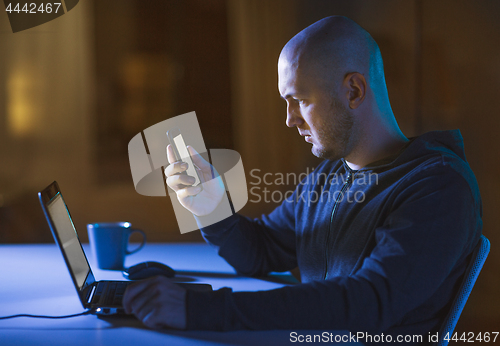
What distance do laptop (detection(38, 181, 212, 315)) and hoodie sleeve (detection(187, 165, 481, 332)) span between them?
0.67ft

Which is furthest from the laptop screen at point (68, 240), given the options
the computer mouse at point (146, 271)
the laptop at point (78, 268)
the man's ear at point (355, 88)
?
the man's ear at point (355, 88)

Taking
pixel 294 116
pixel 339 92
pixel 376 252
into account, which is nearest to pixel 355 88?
pixel 339 92

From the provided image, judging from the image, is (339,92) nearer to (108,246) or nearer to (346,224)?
(346,224)

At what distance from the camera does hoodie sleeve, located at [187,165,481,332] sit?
0.66 m

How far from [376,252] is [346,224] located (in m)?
0.23

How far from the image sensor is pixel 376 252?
0.74 metres

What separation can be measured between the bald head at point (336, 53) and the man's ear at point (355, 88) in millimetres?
15

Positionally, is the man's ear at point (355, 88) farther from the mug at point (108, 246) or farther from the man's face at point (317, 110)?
the mug at point (108, 246)

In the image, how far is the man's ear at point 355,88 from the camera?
98 centimetres

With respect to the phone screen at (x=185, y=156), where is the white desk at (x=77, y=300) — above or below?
below

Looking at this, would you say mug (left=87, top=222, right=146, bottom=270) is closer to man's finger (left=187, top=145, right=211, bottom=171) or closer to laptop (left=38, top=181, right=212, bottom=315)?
laptop (left=38, top=181, right=212, bottom=315)

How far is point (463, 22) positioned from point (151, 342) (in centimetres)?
148

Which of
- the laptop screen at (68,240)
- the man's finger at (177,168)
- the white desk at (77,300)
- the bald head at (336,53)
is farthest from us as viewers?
the man's finger at (177,168)

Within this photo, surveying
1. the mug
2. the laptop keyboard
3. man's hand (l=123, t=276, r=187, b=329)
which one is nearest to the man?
man's hand (l=123, t=276, r=187, b=329)
